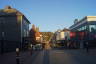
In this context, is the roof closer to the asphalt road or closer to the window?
the window

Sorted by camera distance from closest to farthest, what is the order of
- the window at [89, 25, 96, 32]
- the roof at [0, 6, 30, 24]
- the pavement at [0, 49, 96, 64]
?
1. the pavement at [0, 49, 96, 64]
2. the roof at [0, 6, 30, 24]
3. the window at [89, 25, 96, 32]

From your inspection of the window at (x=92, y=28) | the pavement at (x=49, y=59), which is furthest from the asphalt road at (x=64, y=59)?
the window at (x=92, y=28)

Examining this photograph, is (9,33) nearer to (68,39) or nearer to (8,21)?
(8,21)

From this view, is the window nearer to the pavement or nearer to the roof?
the roof

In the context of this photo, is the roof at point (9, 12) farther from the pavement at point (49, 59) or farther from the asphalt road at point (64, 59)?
the asphalt road at point (64, 59)

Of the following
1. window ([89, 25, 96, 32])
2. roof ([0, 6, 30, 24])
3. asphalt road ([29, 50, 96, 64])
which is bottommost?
asphalt road ([29, 50, 96, 64])

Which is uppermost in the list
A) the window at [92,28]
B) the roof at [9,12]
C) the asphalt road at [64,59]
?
the roof at [9,12]

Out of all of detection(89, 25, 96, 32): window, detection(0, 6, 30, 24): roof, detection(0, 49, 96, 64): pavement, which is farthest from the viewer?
A: detection(89, 25, 96, 32): window

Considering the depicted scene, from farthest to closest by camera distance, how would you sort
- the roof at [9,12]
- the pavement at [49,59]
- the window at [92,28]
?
the window at [92,28], the roof at [9,12], the pavement at [49,59]

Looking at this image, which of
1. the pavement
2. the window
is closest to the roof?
the window

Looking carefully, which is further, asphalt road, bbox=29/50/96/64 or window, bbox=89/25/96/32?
window, bbox=89/25/96/32

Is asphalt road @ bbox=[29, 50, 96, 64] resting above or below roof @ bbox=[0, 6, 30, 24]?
below

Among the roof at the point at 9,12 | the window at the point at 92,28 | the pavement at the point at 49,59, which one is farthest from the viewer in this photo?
A: the window at the point at 92,28

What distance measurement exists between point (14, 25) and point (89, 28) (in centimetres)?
2757
